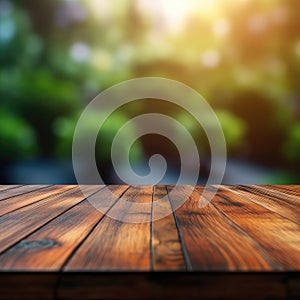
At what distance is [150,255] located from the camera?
0.69 meters

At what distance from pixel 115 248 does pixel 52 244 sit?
122mm

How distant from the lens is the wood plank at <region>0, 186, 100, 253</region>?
83 cm

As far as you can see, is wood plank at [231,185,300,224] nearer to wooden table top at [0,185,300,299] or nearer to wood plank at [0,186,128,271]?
wooden table top at [0,185,300,299]

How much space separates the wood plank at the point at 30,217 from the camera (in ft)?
2.72

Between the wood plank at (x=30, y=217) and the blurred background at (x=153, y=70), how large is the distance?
1642 mm

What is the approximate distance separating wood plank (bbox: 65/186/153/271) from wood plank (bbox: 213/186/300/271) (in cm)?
22

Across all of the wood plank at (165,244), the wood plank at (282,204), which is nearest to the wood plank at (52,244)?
the wood plank at (165,244)

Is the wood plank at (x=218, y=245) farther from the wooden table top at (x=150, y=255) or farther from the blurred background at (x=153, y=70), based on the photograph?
the blurred background at (x=153, y=70)

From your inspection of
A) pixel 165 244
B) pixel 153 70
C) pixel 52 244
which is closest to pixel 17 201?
pixel 52 244

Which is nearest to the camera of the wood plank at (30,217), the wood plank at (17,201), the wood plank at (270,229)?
the wood plank at (270,229)

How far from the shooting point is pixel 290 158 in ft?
10.6

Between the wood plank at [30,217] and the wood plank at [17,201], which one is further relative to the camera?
the wood plank at [17,201]
